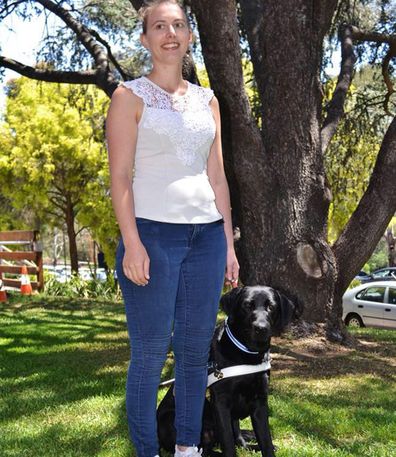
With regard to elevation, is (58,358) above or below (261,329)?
below

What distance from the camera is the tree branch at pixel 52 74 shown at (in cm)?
907

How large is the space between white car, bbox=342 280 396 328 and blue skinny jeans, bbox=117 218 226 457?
13.7m

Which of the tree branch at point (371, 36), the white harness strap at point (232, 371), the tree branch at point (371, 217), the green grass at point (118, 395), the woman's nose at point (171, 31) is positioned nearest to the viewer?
the woman's nose at point (171, 31)

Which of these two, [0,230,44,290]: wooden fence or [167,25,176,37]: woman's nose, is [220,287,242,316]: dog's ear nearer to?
[167,25,176,37]: woman's nose

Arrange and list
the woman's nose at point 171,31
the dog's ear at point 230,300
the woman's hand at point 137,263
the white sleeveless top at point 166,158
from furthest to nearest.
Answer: the dog's ear at point 230,300 → the woman's nose at point 171,31 → the white sleeveless top at point 166,158 → the woman's hand at point 137,263

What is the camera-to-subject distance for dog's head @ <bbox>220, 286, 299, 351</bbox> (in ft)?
11.3

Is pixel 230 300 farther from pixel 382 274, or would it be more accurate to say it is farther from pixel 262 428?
pixel 382 274

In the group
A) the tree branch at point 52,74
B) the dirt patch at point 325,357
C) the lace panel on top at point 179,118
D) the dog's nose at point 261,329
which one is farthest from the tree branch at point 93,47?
the dog's nose at point 261,329

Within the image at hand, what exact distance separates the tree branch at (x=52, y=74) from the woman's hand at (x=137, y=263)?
6600mm

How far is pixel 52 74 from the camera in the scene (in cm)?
914

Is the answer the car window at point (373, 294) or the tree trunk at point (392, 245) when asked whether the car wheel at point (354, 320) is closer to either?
the car window at point (373, 294)

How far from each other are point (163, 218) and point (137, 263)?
0.89 ft

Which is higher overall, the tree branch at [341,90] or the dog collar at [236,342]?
the tree branch at [341,90]

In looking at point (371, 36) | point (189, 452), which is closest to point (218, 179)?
point (189, 452)
